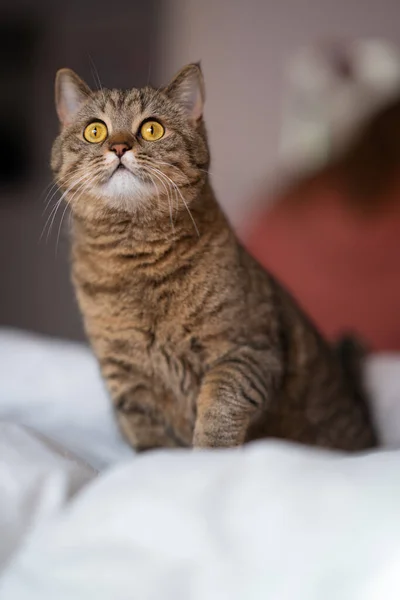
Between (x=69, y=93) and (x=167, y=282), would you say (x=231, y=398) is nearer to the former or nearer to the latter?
(x=167, y=282)

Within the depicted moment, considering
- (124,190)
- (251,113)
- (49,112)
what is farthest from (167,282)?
(251,113)

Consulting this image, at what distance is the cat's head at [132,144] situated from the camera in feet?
2.80

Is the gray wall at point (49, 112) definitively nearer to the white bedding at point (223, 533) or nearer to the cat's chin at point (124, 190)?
the cat's chin at point (124, 190)

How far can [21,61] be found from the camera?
1.66 metres

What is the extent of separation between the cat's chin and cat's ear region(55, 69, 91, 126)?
0.33ft

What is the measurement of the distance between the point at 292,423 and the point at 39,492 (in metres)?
0.53

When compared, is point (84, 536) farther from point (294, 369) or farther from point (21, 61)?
point (21, 61)

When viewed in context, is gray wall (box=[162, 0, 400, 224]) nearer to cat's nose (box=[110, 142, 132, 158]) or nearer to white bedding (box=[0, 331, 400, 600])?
cat's nose (box=[110, 142, 132, 158])

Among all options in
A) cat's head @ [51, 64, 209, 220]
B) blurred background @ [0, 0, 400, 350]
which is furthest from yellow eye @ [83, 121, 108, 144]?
blurred background @ [0, 0, 400, 350]

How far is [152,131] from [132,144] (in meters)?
0.04

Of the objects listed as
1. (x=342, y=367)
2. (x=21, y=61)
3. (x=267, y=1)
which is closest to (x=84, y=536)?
(x=342, y=367)

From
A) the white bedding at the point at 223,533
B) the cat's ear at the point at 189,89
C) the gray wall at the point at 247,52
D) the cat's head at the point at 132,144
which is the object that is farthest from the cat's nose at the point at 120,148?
the white bedding at the point at 223,533

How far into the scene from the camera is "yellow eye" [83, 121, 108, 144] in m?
0.86

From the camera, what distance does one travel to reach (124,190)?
0.88 meters
